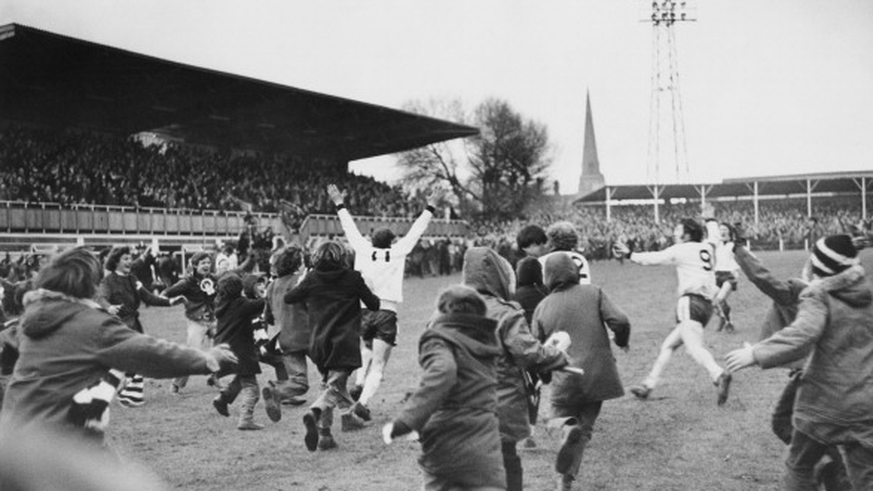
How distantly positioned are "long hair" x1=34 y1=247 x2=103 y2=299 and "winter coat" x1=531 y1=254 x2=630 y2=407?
10.3 feet

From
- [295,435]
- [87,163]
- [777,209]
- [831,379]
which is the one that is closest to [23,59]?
[87,163]

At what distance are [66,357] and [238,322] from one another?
436 cm

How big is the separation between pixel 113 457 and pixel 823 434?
3601mm

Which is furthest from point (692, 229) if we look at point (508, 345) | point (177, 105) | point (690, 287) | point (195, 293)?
point (177, 105)

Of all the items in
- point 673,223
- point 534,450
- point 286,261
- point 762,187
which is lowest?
point 534,450

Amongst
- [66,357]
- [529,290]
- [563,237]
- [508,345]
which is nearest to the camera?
[66,357]

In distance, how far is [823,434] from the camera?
465cm

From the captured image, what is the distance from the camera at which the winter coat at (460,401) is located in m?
4.30

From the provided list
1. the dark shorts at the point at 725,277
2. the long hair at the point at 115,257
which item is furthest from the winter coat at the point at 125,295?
the dark shorts at the point at 725,277

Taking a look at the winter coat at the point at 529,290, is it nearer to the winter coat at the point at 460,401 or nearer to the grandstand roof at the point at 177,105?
the winter coat at the point at 460,401

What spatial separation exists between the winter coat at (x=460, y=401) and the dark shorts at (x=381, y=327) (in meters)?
4.42

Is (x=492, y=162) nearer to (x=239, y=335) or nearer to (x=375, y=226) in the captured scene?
(x=375, y=226)

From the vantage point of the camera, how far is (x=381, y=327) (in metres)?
8.98

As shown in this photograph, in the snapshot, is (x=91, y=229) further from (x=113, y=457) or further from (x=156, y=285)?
(x=113, y=457)
